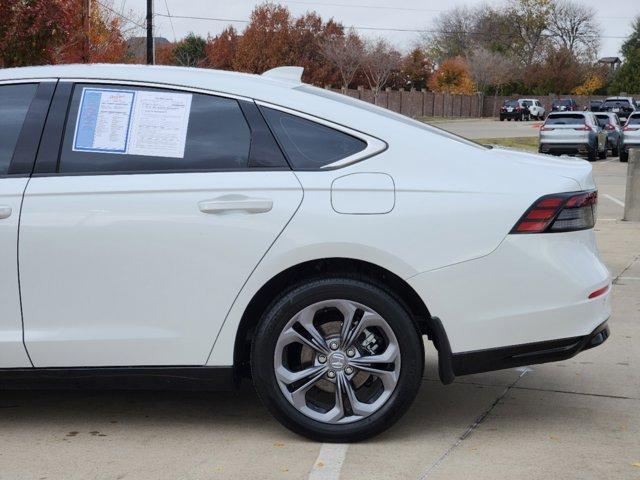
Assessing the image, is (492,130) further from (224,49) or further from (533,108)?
(224,49)

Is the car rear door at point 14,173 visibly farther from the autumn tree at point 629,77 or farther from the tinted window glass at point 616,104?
the autumn tree at point 629,77

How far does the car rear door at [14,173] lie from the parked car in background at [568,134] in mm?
27199

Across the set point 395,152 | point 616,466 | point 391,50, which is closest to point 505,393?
point 616,466

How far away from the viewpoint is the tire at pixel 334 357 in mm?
4402

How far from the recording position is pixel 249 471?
4.21 m

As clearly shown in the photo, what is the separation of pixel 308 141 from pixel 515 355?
1.31 metres

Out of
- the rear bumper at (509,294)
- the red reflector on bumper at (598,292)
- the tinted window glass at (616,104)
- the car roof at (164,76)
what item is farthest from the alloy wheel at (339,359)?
the tinted window glass at (616,104)

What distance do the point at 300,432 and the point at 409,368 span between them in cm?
57

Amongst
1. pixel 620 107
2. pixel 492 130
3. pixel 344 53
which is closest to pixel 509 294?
pixel 492 130

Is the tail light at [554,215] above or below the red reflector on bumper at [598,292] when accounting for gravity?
above

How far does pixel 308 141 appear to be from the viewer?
4.55m

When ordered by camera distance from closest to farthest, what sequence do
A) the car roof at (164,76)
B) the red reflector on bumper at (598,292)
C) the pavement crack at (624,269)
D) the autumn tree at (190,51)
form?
the red reflector on bumper at (598,292) < the car roof at (164,76) < the pavement crack at (624,269) < the autumn tree at (190,51)

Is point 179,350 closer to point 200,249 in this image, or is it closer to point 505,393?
point 200,249

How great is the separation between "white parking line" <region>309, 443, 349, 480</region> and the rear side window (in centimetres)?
2741
